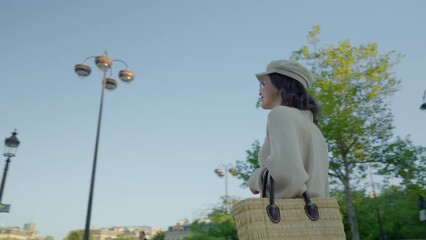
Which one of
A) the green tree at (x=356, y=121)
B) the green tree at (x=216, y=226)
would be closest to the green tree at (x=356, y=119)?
the green tree at (x=356, y=121)

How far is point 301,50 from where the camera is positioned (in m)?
21.6

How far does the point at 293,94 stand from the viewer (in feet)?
6.93

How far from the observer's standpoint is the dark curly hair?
82.5 inches

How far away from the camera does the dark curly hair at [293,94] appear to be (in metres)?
2.10

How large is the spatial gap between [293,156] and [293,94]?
49cm

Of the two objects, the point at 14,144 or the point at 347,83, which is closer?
the point at 14,144

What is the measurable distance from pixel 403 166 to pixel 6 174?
58.4 ft

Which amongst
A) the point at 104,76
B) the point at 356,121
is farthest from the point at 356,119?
the point at 104,76

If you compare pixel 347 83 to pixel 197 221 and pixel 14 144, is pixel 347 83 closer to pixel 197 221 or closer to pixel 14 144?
pixel 14 144

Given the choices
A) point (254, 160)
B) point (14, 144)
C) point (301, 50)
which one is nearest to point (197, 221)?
point (254, 160)

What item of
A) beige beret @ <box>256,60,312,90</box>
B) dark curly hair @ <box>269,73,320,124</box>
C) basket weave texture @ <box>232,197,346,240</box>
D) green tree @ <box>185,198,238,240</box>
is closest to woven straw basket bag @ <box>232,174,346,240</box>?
basket weave texture @ <box>232,197,346,240</box>

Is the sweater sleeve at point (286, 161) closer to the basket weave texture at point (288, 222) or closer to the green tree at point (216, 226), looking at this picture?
the basket weave texture at point (288, 222)

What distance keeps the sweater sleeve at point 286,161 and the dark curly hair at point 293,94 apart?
294 mm

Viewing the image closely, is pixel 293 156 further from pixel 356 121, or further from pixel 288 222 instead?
pixel 356 121
